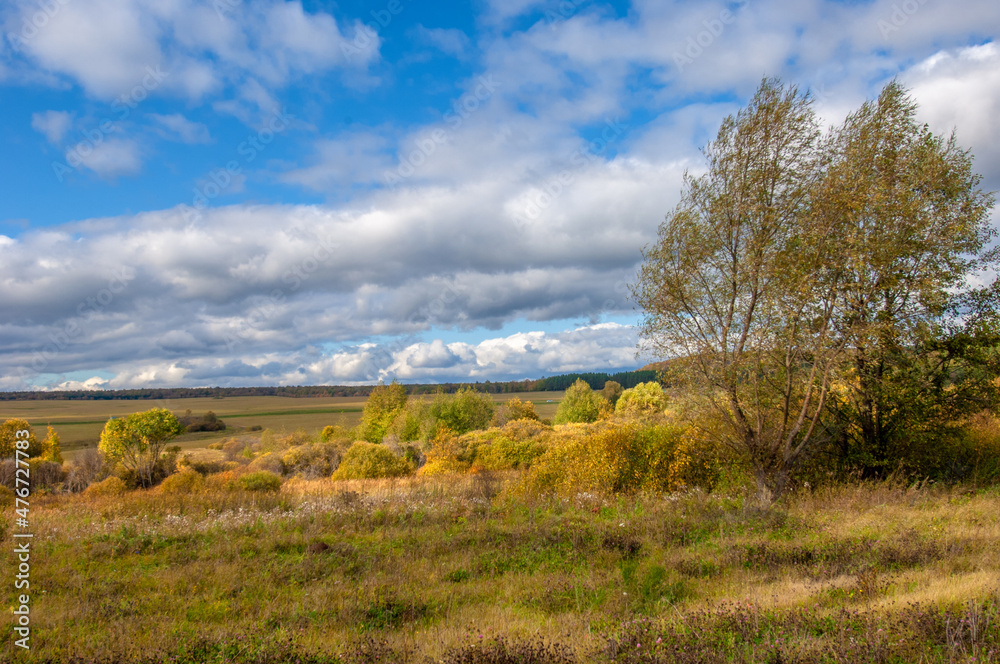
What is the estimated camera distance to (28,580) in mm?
7695

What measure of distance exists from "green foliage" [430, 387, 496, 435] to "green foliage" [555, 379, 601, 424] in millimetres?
13105

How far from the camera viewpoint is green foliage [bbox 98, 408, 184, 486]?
35.2m

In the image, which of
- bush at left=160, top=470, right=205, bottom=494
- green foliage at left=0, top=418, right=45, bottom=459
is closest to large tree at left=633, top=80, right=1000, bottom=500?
bush at left=160, top=470, right=205, bottom=494

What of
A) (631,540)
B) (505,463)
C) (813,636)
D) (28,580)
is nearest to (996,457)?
(631,540)

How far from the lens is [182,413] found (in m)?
103

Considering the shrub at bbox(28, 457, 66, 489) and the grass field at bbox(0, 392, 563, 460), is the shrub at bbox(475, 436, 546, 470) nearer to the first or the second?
the shrub at bbox(28, 457, 66, 489)

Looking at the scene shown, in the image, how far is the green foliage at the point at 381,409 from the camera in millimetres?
64688

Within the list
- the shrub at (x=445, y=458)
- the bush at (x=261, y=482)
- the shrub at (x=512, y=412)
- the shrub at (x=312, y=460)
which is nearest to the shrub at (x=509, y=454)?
the shrub at (x=445, y=458)

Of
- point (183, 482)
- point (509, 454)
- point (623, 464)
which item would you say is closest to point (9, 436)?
point (183, 482)

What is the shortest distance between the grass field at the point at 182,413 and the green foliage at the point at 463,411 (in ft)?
69.5

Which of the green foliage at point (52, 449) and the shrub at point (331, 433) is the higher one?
the green foliage at point (52, 449)

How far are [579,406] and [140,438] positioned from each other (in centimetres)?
4869

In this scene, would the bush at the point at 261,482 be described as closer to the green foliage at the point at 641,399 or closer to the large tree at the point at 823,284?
the large tree at the point at 823,284

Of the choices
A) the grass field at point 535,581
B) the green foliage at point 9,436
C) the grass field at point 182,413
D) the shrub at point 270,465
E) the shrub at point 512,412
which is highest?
the grass field at point 535,581
